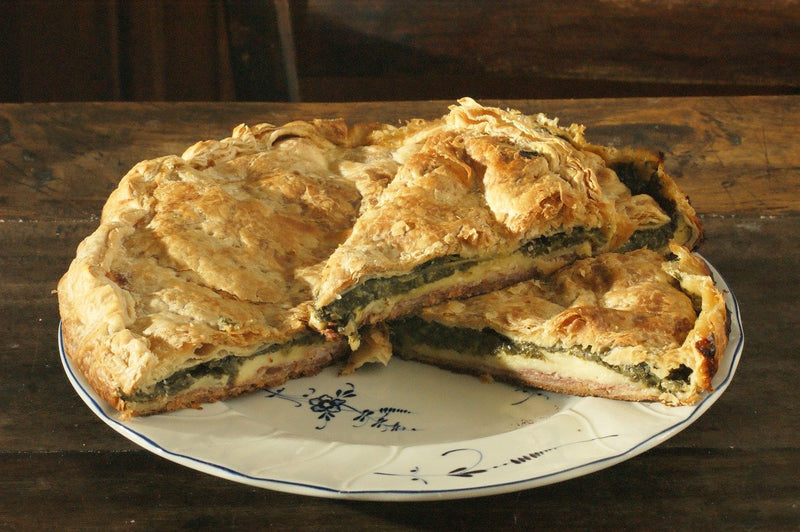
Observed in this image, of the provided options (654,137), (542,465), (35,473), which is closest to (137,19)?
(654,137)

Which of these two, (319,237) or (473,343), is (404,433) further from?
(319,237)

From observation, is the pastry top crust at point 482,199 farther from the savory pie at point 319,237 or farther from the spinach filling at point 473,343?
the spinach filling at point 473,343

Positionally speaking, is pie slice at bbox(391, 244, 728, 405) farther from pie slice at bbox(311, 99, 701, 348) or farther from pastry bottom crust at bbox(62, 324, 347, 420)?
pastry bottom crust at bbox(62, 324, 347, 420)

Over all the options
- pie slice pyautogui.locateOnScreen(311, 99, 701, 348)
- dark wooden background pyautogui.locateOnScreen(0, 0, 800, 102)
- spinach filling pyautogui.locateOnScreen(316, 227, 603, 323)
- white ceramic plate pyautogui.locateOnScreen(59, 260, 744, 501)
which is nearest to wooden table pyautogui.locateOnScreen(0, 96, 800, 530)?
white ceramic plate pyautogui.locateOnScreen(59, 260, 744, 501)

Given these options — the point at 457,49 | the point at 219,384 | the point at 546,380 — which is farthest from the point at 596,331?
the point at 457,49

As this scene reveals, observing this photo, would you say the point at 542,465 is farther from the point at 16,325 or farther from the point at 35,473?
the point at 16,325

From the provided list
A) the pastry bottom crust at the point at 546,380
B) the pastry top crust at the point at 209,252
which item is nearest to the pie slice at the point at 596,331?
the pastry bottom crust at the point at 546,380
